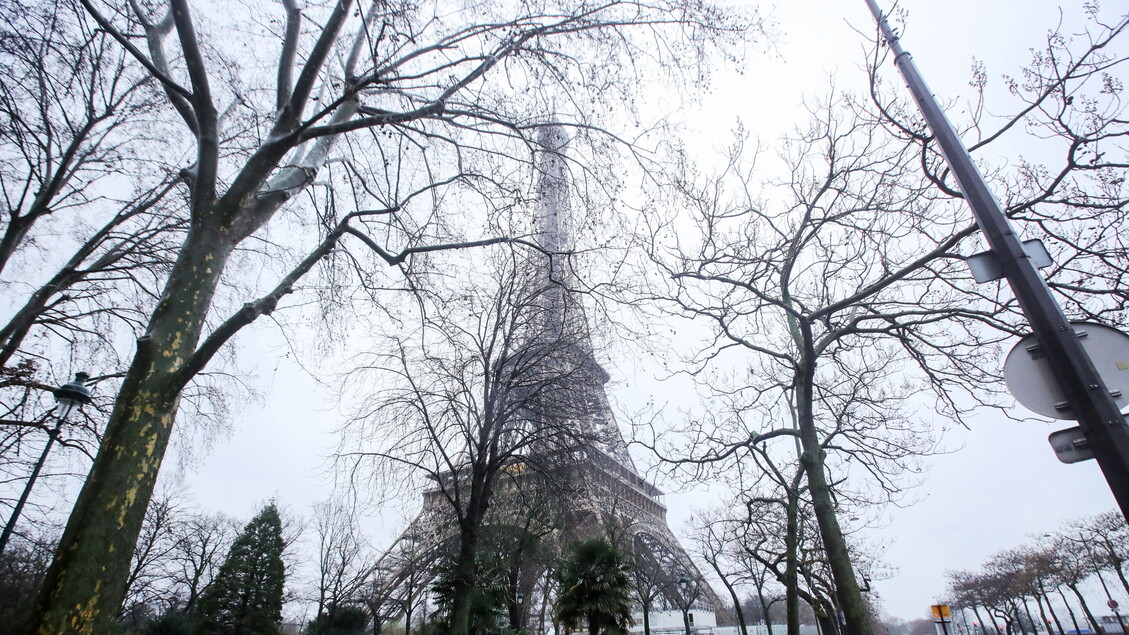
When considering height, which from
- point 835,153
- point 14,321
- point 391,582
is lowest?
point 391,582

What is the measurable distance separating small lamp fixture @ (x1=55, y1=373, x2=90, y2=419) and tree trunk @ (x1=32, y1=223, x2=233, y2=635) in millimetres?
5686

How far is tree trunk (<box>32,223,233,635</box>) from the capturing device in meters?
3.27

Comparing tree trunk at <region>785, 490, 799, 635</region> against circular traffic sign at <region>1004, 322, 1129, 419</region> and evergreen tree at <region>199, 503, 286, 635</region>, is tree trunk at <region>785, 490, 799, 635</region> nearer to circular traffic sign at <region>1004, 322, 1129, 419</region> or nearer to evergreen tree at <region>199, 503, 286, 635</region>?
circular traffic sign at <region>1004, 322, 1129, 419</region>

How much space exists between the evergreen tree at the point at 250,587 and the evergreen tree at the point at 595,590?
17.1 m

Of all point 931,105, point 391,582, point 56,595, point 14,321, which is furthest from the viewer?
point 391,582

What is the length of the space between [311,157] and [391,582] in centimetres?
2215

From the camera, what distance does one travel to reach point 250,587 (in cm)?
2733

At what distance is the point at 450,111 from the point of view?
19.6 feet

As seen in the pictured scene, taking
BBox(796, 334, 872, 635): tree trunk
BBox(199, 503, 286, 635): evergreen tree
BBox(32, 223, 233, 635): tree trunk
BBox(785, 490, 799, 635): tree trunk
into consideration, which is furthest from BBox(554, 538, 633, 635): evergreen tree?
BBox(199, 503, 286, 635): evergreen tree

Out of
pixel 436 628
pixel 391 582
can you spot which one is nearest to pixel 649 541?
pixel 391 582

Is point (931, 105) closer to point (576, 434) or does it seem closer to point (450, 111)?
point (450, 111)

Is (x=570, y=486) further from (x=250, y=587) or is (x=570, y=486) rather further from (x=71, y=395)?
(x=250, y=587)

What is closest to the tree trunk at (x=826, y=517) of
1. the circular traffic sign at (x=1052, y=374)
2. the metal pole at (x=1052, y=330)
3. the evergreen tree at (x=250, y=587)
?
the metal pole at (x=1052, y=330)

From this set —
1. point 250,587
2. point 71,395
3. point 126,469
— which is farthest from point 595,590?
point 250,587
